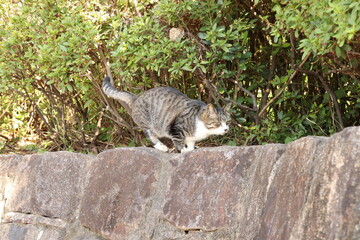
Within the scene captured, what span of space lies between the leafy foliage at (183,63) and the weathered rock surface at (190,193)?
2.99 ft

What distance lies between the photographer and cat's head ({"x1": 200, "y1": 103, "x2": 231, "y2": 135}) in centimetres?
449

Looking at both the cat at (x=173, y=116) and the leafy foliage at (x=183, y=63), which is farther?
the cat at (x=173, y=116)

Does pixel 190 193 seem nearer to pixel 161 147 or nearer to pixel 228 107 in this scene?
pixel 228 107

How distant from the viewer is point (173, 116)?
480 centimetres

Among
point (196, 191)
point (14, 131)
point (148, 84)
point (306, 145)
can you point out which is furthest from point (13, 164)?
point (306, 145)

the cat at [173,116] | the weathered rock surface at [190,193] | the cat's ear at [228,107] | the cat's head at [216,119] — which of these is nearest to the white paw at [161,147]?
the cat at [173,116]

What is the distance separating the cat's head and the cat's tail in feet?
2.61

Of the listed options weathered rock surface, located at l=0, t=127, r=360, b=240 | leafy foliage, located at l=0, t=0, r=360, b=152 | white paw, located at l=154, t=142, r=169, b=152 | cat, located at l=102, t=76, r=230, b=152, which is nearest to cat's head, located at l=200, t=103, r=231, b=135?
cat, located at l=102, t=76, r=230, b=152

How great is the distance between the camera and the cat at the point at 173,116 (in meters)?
4.56

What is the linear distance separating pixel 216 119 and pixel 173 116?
468mm

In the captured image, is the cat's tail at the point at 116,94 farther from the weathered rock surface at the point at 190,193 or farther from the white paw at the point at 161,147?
the weathered rock surface at the point at 190,193

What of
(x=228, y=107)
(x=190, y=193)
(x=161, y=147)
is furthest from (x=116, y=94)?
(x=190, y=193)

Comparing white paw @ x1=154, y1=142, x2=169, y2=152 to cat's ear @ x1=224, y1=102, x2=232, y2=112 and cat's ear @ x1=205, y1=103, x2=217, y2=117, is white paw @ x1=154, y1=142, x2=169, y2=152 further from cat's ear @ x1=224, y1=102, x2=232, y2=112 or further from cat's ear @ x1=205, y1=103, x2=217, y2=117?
cat's ear @ x1=224, y1=102, x2=232, y2=112

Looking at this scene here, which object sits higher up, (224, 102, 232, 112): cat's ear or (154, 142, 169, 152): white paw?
(224, 102, 232, 112): cat's ear
